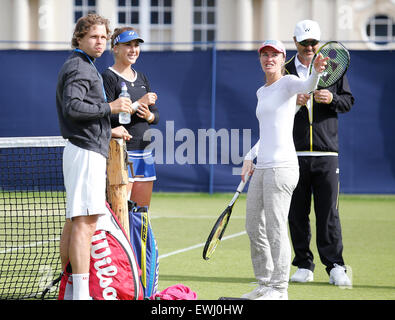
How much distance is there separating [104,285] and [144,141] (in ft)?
4.16

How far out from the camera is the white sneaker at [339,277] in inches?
227

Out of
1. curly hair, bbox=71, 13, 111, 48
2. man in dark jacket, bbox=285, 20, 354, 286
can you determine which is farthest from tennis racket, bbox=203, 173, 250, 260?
curly hair, bbox=71, 13, 111, 48

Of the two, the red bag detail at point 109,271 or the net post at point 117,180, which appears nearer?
the red bag detail at point 109,271

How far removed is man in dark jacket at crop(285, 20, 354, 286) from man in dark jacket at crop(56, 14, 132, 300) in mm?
1902

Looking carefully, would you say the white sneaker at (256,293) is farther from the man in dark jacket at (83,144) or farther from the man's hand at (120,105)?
the man's hand at (120,105)

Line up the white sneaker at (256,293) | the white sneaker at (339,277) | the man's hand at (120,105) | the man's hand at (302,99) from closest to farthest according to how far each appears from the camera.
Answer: the man's hand at (120,105) → the white sneaker at (256,293) → the man's hand at (302,99) → the white sneaker at (339,277)

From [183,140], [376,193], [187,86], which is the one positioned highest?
[187,86]

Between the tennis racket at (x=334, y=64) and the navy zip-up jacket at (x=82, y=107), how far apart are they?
6.09 feet

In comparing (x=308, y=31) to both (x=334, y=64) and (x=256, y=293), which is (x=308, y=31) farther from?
(x=256, y=293)

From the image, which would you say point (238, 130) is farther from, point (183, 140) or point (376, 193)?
point (376, 193)

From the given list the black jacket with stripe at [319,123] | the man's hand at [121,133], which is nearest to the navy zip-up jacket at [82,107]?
the man's hand at [121,133]

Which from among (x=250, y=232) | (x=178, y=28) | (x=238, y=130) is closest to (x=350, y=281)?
(x=250, y=232)

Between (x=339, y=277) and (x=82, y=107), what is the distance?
2.52 metres
